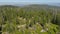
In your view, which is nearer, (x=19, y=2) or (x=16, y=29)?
(x=16, y=29)

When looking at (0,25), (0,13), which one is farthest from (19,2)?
(0,25)

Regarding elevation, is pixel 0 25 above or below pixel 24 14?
below

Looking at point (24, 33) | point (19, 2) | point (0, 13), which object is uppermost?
point (19, 2)

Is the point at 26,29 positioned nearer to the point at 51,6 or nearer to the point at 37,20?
the point at 37,20

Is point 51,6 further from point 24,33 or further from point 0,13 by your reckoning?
point 0,13

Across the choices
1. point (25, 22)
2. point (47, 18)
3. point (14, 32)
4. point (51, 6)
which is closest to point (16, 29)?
point (14, 32)

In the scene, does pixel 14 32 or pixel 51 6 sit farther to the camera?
pixel 51 6
